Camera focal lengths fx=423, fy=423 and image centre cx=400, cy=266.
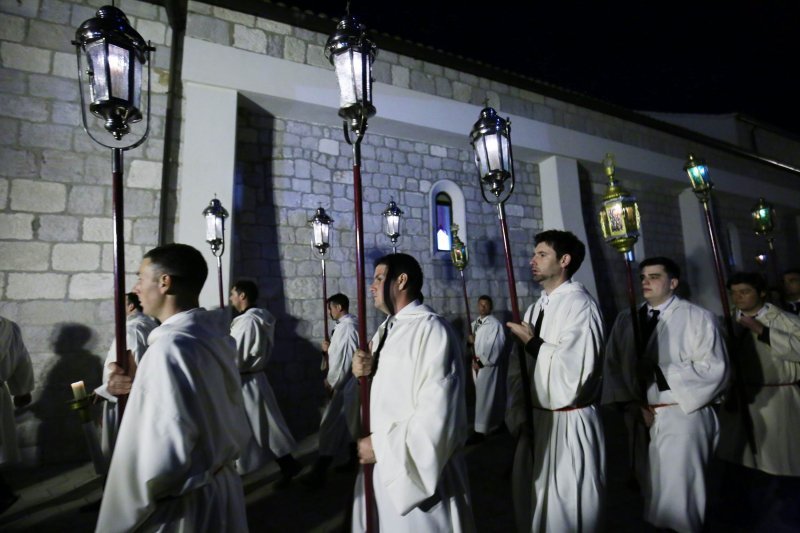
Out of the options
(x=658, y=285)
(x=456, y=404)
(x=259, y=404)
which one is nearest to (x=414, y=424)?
(x=456, y=404)

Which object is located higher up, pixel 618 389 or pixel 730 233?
pixel 730 233

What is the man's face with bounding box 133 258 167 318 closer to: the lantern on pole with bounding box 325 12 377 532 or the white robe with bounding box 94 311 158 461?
the lantern on pole with bounding box 325 12 377 532

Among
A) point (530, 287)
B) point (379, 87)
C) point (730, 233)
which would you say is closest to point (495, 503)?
point (530, 287)

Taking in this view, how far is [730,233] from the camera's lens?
43.2 feet

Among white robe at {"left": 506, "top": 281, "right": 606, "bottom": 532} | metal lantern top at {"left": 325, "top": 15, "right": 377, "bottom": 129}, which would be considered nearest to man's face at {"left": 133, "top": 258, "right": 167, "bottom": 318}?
metal lantern top at {"left": 325, "top": 15, "right": 377, "bottom": 129}

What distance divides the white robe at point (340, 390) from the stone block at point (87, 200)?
349cm

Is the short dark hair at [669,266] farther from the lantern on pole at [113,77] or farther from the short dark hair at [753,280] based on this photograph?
the lantern on pole at [113,77]

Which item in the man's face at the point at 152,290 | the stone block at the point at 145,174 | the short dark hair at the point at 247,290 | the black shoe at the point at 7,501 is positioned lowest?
the black shoe at the point at 7,501

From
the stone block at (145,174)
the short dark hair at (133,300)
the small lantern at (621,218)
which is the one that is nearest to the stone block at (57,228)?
the stone block at (145,174)

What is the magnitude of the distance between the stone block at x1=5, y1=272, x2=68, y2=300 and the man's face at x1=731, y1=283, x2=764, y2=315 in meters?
7.18

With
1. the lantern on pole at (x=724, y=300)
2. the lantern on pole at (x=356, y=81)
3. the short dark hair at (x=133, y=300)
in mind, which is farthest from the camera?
the short dark hair at (x=133, y=300)

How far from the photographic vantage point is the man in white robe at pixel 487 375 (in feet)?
19.6

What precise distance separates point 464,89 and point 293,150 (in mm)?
3803

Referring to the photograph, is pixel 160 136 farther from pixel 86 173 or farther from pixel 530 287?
pixel 530 287
